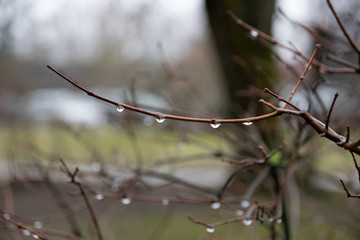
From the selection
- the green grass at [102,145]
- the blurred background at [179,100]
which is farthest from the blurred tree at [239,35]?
the green grass at [102,145]

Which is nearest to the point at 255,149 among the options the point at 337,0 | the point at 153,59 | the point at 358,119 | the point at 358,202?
the point at 358,119

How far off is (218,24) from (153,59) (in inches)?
504

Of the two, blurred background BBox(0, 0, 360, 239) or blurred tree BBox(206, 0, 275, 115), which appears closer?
blurred background BBox(0, 0, 360, 239)

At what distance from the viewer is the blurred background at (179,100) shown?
263 centimetres

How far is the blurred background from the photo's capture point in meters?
2.63

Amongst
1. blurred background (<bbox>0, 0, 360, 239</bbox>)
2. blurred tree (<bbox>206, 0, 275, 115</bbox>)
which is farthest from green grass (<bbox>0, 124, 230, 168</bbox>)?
blurred tree (<bbox>206, 0, 275, 115</bbox>)

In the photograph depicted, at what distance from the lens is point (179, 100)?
10.9 feet

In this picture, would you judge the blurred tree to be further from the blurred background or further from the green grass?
the green grass

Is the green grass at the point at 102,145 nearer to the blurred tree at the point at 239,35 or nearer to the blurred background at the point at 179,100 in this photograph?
the blurred background at the point at 179,100

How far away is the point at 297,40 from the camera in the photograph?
3.54m

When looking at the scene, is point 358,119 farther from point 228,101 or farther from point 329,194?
point 329,194

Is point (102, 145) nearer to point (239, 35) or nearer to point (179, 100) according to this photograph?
point (239, 35)

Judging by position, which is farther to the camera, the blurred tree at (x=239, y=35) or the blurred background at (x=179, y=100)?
the blurred tree at (x=239, y=35)

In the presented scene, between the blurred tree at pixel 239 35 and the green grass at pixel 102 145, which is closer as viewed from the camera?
the green grass at pixel 102 145
